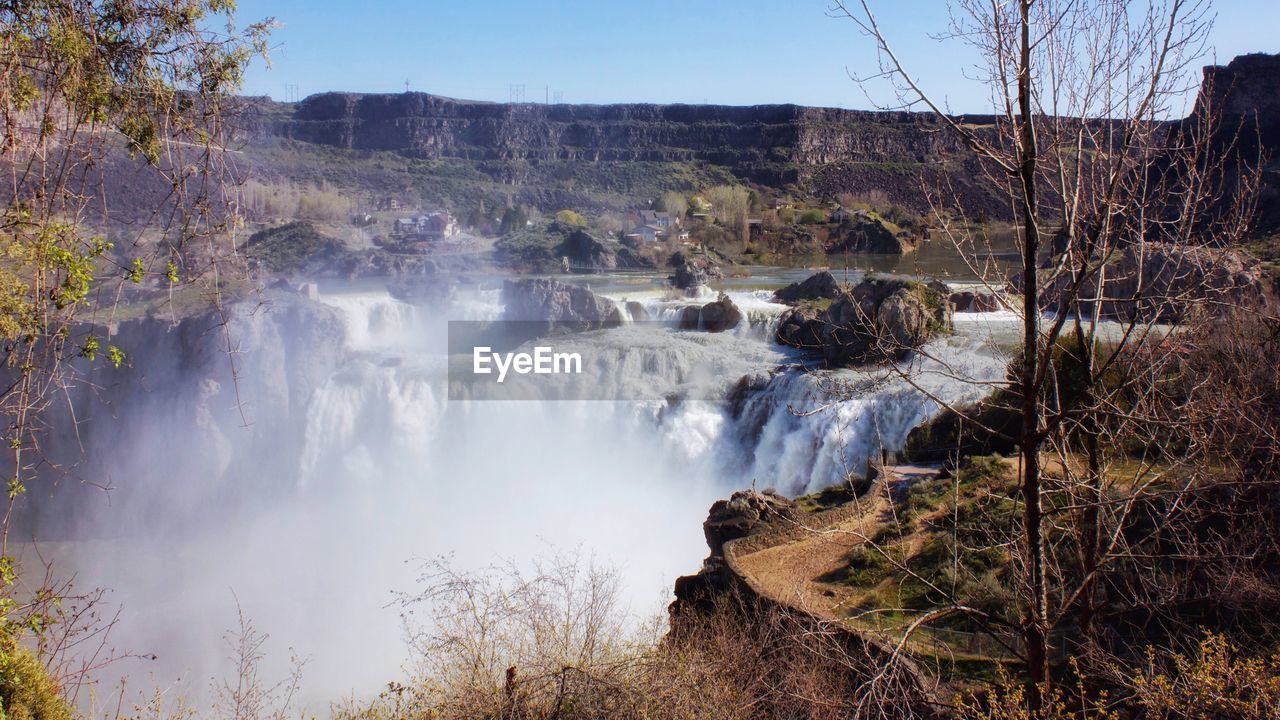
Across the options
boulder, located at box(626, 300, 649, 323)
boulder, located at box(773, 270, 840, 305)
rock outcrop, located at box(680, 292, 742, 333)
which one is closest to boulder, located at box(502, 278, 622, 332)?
boulder, located at box(626, 300, 649, 323)

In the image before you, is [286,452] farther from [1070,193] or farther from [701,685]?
[1070,193]

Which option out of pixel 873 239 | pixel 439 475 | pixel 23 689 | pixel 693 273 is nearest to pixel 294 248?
pixel 693 273

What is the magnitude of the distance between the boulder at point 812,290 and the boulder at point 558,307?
5179 mm

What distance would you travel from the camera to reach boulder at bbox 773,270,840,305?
22.7 m

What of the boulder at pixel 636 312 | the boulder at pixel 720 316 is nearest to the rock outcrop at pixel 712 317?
the boulder at pixel 720 316

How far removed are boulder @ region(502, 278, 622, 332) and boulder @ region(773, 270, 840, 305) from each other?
5179 mm

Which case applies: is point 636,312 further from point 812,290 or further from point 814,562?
point 814,562

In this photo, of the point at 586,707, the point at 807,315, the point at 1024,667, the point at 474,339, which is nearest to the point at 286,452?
the point at 474,339

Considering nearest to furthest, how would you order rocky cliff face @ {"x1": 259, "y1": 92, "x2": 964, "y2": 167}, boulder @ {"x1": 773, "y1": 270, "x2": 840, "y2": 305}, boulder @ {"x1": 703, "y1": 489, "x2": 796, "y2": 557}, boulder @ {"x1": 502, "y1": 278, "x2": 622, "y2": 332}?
boulder @ {"x1": 703, "y1": 489, "x2": 796, "y2": 557}
boulder @ {"x1": 502, "y1": 278, "x2": 622, "y2": 332}
boulder @ {"x1": 773, "y1": 270, "x2": 840, "y2": 305}
rocky cliff face @ {"x1": 259, "y1": 92, "x2": 964, "y2": 167}

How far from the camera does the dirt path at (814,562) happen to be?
8.21 metres

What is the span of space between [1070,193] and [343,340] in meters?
19.7

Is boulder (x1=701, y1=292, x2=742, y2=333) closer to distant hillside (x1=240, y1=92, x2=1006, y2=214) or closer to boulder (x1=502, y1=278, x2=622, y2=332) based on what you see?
boulder (x1=502, y1=278, x2=622, y2=332)

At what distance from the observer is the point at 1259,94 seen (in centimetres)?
3216

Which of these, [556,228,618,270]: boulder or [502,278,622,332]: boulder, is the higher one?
[556,228,618,270]: boulder
